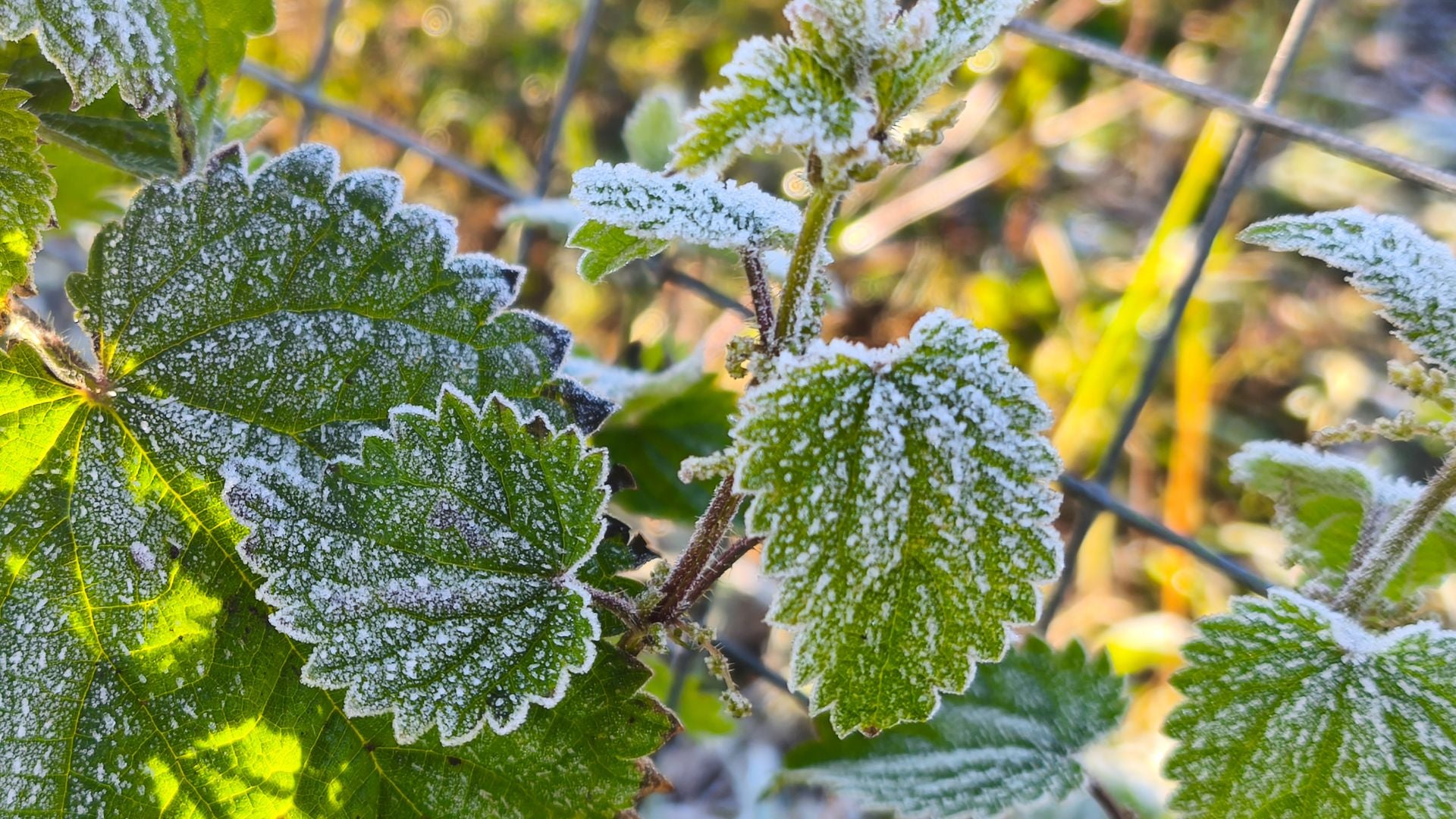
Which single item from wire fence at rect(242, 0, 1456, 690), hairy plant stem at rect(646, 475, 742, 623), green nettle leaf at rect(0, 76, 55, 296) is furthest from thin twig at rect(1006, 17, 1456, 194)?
green nettle leaf at rect(0, 76, 55, 296)

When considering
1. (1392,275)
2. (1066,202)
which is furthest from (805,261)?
(1066,202)

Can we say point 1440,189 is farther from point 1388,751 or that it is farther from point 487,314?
point 487,314

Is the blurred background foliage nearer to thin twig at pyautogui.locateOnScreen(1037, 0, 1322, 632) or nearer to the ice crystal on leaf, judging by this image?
thin twig at pyautogui.locateOnScreen(1037, 0, 1322, 632)

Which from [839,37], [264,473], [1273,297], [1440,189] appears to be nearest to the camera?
[839,37]

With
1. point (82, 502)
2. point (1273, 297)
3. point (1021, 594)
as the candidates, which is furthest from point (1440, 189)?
point (1273, 297)

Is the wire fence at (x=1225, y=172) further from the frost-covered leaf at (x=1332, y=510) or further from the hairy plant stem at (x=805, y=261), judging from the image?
the hairy plant stem at (x=805, y=261)
